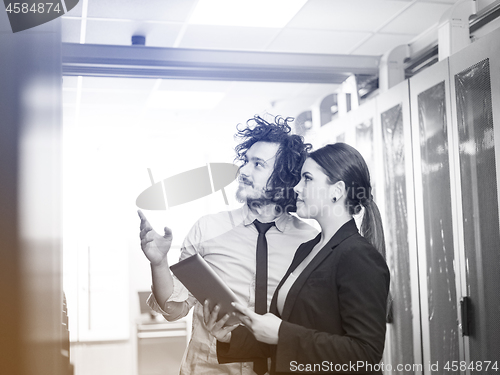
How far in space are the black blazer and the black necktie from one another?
32 mm

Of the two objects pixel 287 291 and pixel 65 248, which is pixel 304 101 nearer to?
pixel 287 291

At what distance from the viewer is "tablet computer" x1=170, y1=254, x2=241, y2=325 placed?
1566 mm

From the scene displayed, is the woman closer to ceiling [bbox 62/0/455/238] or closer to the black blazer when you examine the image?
the black blazer

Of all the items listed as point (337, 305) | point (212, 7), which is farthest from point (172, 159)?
point (212, 7)

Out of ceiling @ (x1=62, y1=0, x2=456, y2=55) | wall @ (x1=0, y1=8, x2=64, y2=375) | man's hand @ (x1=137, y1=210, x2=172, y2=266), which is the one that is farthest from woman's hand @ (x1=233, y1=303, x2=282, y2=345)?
ceiling @ (x1=62, y1=0, x2=456, y2=55)

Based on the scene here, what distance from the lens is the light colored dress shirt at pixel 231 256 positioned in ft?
5.41

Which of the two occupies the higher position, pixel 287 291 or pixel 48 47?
pixel 48 47

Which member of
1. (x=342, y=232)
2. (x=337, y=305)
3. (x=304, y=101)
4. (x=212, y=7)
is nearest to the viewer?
(x=337, y=305)

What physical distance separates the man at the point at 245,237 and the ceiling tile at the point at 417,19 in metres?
1.52

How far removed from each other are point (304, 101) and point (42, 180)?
2.93 ft

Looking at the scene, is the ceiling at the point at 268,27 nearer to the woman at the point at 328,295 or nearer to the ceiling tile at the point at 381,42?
the ceiling tile at the point at 381,42

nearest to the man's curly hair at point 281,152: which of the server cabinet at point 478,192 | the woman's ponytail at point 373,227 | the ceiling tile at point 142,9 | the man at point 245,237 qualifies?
the man at point 245,237

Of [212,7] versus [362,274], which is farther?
[212,7]

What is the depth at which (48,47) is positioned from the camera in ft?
5.43
